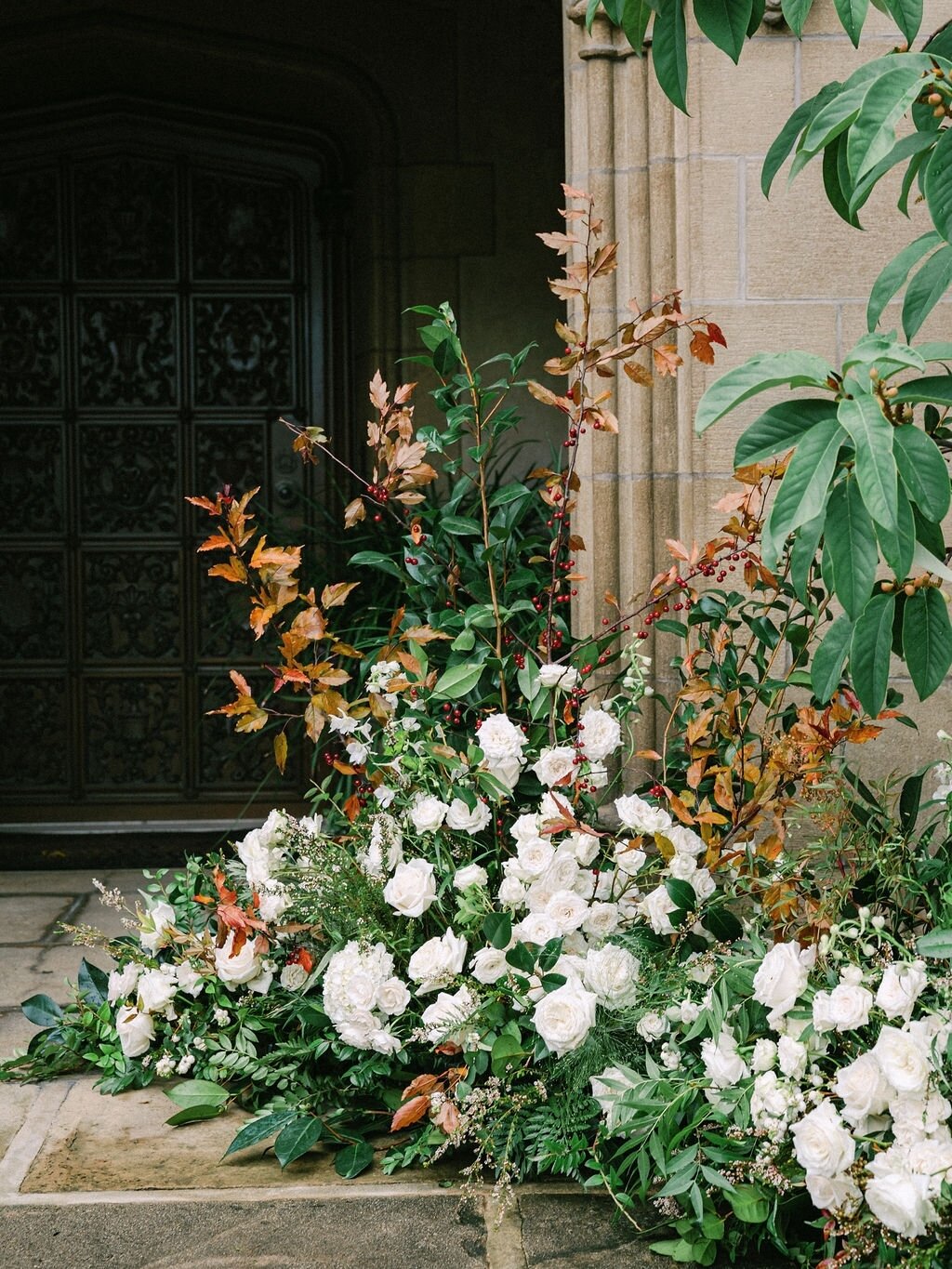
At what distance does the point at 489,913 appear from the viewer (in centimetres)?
215

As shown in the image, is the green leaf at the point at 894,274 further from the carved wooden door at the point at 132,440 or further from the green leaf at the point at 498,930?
the carved wooden door at the point at 132,440

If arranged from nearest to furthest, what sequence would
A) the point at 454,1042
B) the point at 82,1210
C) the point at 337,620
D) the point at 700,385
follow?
the point at 82,1210
the point at 454,1042
the point at 700,385
the point at 337,620

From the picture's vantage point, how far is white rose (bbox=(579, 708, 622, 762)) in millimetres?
2291

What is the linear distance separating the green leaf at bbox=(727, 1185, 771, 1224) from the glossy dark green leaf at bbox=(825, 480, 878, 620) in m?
1.02

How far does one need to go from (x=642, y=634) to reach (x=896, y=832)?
1.70 ft

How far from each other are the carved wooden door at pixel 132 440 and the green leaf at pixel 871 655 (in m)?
3.66

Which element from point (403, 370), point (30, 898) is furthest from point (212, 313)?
point (30, 898)

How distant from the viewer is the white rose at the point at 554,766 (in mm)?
2248

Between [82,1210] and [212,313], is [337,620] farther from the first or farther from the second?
[82,1210]

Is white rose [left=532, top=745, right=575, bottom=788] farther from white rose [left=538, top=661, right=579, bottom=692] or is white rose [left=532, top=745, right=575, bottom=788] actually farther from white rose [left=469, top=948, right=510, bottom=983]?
white rose [left=469, top=948, right=510, bottom=983]

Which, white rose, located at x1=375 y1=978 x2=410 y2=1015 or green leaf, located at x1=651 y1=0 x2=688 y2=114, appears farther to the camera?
white rose, located at x1=375 y1=978 x2=410 y2=1015

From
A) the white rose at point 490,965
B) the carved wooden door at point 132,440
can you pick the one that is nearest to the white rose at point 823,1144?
the white rose at point 490,965

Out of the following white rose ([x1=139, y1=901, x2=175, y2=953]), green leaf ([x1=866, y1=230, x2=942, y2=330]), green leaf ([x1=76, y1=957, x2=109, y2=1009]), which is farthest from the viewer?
green leaf ([x1=76, y1=957, x2=109, y2=1009])

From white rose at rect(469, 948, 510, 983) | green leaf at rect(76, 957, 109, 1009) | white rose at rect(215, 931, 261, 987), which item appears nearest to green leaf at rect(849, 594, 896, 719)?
white rose at rect(469, 948, 510, 983)
